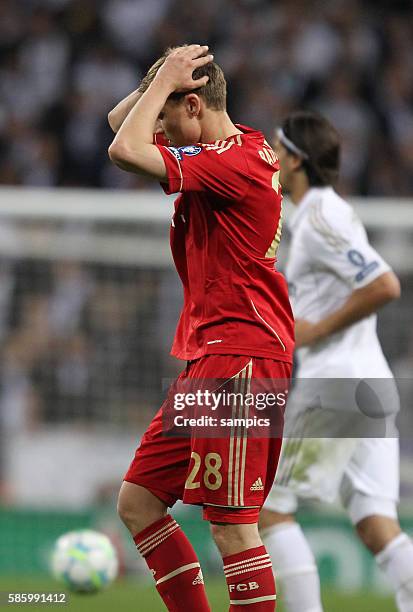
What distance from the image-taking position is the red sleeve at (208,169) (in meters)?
3.68

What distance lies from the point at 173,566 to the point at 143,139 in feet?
4.74

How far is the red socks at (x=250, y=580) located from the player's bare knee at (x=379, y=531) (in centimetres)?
126

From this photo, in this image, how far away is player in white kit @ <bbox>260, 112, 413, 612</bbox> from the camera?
16.1 feet

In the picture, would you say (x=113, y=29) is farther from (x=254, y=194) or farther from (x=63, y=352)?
(x=254, y=194)

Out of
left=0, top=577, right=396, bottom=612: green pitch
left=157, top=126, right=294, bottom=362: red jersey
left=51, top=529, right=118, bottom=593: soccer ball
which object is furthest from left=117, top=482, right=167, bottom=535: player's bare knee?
left=0, top=577, right=396, bottom=612: green pitch

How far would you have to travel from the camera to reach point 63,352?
774cm

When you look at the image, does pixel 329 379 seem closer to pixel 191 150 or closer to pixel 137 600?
pixel 191 150

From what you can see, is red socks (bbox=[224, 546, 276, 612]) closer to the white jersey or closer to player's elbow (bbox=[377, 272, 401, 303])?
the white jersey

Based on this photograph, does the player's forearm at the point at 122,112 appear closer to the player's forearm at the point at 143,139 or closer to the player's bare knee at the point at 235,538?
the player's forearm at the point at 143,139

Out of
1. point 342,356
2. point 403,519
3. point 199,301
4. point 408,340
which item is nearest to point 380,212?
point 408,340

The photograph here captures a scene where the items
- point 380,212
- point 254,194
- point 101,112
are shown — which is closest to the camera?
point 254,194

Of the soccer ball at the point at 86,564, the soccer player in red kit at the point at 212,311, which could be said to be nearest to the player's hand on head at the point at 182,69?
the soccer player in red kit at the point at 212,311

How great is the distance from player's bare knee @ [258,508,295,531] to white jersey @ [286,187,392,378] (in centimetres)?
61

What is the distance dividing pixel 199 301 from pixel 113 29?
26.1ft
